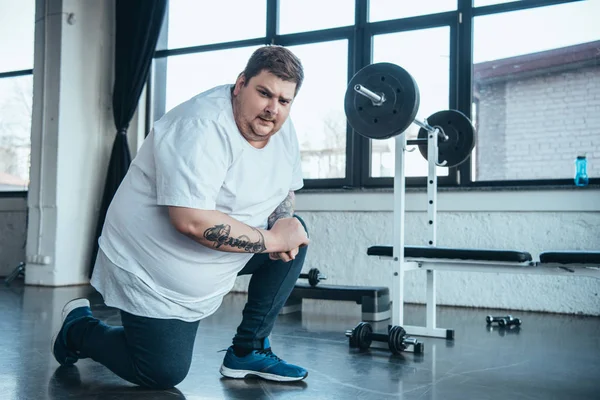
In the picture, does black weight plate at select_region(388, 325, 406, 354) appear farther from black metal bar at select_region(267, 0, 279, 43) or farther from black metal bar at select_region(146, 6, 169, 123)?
black metal bar at select_region(146, 6, 169, 123)

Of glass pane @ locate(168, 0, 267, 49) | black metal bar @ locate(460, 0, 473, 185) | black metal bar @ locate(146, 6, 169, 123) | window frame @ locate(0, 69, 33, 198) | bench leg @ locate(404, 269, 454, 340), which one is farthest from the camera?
window frame @ locate(0, 69, 33, 198)

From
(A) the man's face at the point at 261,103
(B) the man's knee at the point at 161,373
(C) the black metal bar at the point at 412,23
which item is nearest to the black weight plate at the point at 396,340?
(B) the man's knee at the point at 161,373

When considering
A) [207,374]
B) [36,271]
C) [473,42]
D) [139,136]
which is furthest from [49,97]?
[207,374]

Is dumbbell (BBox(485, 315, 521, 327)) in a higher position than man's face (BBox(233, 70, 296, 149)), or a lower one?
lower

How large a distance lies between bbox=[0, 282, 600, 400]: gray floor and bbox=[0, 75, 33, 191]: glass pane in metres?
2.48

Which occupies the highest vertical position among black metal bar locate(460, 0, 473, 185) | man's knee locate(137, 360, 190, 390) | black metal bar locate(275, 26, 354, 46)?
black metal bar locate(275, 26, 354, 46)

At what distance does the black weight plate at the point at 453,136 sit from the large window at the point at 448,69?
0.75m

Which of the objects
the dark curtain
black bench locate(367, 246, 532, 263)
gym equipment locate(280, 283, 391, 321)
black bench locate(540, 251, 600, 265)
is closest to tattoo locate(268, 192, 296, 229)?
black bench locate(367, 246, 532, 263)

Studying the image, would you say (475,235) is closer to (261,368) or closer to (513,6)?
(513,6)

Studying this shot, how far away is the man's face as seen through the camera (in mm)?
1520

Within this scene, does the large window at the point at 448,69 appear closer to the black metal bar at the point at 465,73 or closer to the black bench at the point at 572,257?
the black metal bar at the point at 465,73

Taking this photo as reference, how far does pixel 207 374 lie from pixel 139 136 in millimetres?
3455

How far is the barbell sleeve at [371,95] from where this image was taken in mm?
2406

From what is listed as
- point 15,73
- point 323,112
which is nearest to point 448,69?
point 323,112
